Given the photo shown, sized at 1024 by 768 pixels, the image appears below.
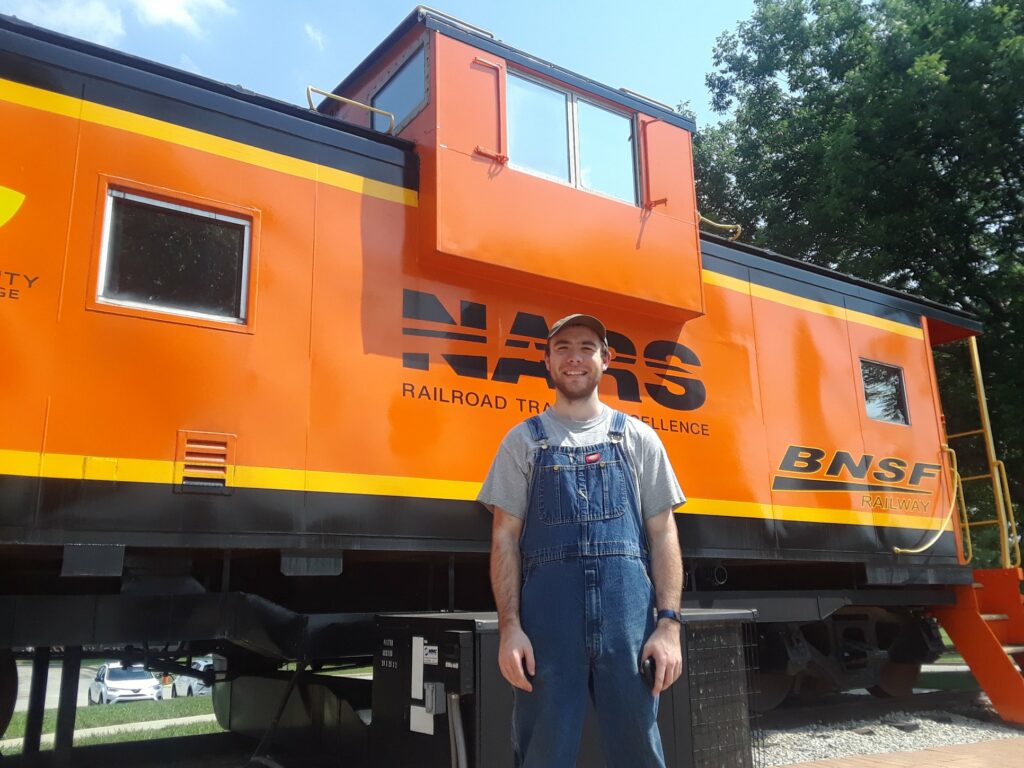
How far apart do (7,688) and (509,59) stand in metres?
4.64

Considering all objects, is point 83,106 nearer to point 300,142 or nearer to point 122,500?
point 300,142

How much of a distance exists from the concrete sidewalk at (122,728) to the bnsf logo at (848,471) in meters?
5.99

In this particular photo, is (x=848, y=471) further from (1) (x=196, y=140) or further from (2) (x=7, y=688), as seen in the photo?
(2) (x=7, y=688)

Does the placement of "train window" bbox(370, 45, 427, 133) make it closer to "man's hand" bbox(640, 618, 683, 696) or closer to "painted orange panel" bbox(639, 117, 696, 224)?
"painted orange panel" bbox(639, 117, 696, 224)

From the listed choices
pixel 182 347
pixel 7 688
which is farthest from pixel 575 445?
pixel 7 688

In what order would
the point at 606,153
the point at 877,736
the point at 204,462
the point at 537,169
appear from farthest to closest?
the point at 877,736, the point at 606,153, the point at 537,169, the point at 204,462

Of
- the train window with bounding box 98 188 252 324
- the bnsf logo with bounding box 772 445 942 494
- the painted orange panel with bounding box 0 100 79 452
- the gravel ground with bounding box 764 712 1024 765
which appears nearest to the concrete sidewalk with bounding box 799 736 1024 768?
the gravel ground with bounding box 764 712 1024 765

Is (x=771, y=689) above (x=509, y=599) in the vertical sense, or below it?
below

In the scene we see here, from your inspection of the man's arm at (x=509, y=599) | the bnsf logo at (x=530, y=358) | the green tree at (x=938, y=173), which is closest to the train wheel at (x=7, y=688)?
the bnsf logo at (x=530, y=358)

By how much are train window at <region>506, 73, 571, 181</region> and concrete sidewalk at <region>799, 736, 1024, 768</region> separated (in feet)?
13.6

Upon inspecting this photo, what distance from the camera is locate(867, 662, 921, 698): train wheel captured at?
7531mm

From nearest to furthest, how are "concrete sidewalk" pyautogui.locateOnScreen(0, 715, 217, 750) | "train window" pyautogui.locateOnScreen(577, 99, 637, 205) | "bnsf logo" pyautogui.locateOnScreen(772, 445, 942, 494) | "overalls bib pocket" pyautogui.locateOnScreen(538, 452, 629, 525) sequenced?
"overalls bib pocket" pyautogui.locateOnScreen(538, 452, 629, 525), "train window" pyautogui.locateOnScreen(577, 99, 637, 205), "bnsf logo" pyautogui.locateOnScreen(772, 445, 942, 494), "concrete sidewalk" pyautogui.locateOnScreen(0, 715, 217, 750)

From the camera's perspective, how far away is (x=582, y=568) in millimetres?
2396

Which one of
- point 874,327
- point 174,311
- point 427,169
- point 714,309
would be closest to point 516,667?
point 174,311
